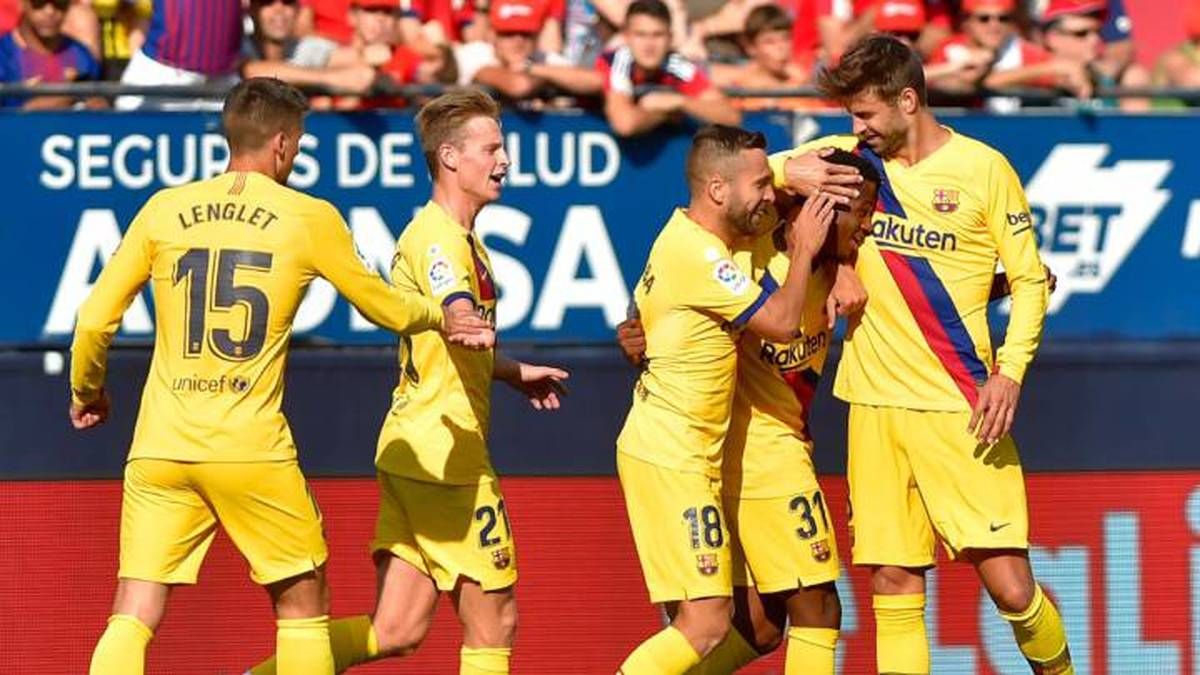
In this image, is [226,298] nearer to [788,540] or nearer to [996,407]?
[788,540]

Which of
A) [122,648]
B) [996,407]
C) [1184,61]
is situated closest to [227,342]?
[122,648]

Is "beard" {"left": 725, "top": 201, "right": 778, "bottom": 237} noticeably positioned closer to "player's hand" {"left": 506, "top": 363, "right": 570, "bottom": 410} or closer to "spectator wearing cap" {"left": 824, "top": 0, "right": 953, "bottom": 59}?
"player's hand" {"left": 506, "top": 363, "right": 570, "bottom": 410}

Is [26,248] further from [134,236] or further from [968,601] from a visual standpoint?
[968,601]

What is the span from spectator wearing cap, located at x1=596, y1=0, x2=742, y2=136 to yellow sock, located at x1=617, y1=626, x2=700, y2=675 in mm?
2296

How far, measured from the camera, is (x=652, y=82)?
31.3 feet

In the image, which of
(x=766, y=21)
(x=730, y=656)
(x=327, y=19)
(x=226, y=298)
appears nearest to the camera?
(x=226, y=298)

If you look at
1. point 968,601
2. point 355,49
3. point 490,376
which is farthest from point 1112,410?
point 355,49

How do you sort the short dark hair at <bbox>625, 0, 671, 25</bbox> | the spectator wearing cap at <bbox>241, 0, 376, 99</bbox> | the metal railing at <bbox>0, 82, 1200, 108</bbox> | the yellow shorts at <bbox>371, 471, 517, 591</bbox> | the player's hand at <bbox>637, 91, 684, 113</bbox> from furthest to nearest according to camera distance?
the spectator wearing cap at <bbox>241, 0, 376, 99</bbox>, the short dark hair at <bbox>625, 0, 671, 25</bbox>, the player's hand at <bbox>637, 91, 684, 113</bbox>, the metal railing at <bbox>0, 82, 1200, 108</bbox>, the yellow shorts at <bbox>371, 471, 517, 591</bbox>

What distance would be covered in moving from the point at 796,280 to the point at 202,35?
3661 mm

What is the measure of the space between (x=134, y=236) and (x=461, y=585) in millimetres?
1582

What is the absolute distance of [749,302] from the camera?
25.1 feet

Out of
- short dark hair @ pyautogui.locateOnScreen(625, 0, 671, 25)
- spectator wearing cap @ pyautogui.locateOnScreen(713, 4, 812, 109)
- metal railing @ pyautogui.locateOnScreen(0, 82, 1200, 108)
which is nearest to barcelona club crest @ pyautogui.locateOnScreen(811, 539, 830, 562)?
metal railing @ pyautogui.locateOnScreen(0, 82, 1200, 108)

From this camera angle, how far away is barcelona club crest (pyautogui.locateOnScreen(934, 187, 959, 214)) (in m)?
7.93

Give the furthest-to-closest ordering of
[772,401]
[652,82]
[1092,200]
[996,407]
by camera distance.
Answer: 1. [652,82]
2. [1092,200]
3. [772,401]
4. [996,407]
